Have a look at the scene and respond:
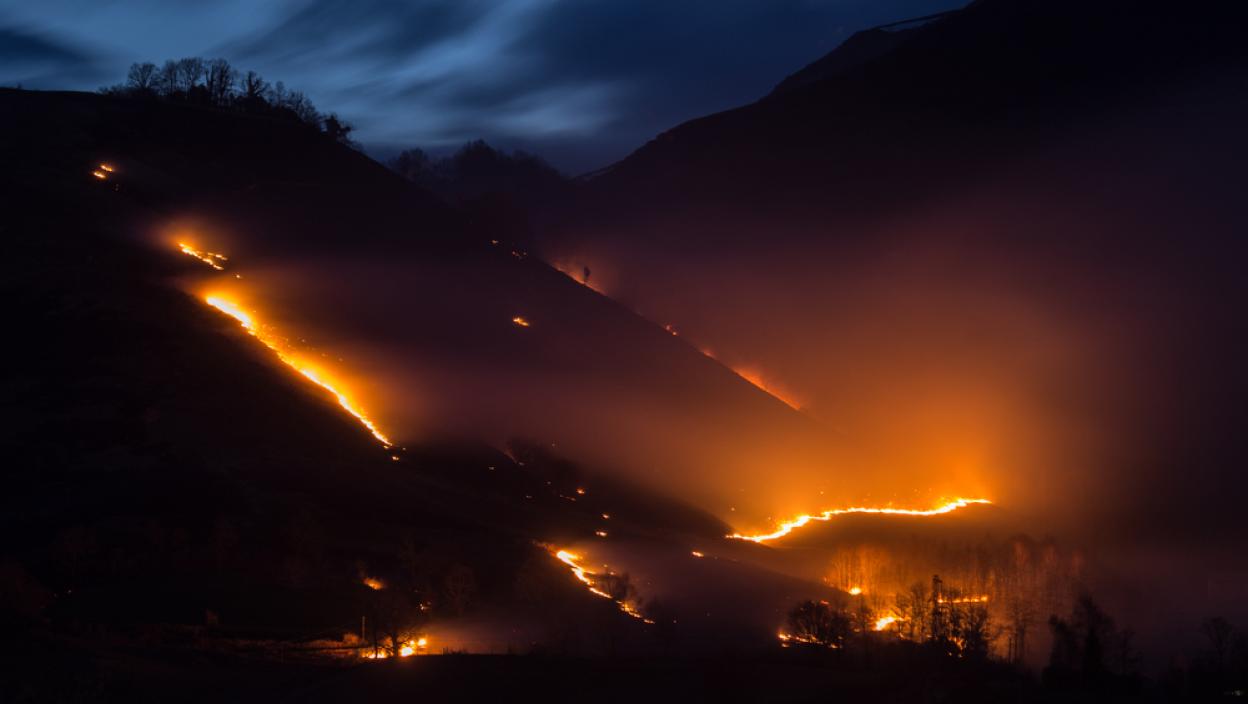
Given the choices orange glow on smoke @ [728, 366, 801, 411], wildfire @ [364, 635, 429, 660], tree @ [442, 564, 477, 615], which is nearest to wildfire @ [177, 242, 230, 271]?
tree @ [442, 564, 477, 615]

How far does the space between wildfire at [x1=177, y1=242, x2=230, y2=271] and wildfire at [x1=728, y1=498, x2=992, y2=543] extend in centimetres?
4219

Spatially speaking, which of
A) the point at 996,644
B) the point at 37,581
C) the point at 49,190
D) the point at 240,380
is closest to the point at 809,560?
the point at 996,644

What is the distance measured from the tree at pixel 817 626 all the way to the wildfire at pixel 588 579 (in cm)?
539

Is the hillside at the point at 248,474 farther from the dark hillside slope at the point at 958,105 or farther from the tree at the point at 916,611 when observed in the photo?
the dark hillside slope at the point at 958,105

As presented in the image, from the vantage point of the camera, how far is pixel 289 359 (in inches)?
2269

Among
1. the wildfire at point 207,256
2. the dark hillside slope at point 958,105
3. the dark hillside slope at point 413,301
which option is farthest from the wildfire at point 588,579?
the dark hillside slope at point 958,105

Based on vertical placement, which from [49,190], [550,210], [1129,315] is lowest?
[49,190]

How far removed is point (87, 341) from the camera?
51.9 metres

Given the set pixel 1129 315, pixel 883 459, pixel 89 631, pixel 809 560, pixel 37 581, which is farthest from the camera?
pixel 1129 315

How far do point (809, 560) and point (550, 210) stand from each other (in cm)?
14250

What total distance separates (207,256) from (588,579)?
4914cm

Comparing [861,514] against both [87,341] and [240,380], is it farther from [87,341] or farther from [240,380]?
[87,341]

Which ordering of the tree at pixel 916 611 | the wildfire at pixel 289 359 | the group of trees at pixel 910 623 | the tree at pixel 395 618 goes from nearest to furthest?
the tree at pixel 395 618 → the group of trees at pixel 910 623 → the tree at pixel 916 611 → the wildfire at pixel 289 359

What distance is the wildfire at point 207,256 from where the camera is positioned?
73.5 meters
